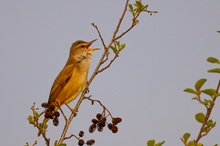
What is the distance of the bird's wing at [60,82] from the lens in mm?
6695

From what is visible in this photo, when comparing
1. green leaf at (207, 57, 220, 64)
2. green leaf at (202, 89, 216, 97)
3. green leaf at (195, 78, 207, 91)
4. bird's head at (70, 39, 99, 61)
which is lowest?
green leaf at (202, 89, 216, 97)

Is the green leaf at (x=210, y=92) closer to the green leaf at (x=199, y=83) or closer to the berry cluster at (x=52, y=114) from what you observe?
the green leaf at (x=199, y=83)

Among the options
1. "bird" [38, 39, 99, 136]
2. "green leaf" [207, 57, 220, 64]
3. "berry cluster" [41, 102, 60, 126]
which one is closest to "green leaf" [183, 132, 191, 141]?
"green leaf" [207, 57, 220, 64]

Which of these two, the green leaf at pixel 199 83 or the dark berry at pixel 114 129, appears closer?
the green leaf at pixel 199 83

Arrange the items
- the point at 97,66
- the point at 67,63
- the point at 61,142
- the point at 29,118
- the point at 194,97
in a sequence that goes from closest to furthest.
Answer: the point at 194,97 → the point at 61,142 → the point at 97,66 → the point at 29,118 → the point at 67,63

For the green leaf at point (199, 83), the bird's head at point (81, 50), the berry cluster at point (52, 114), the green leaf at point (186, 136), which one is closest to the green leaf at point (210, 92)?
the green leaf at point (199, 83)

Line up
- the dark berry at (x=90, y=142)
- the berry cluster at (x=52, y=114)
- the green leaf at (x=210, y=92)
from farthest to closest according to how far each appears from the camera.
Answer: the berry cluster at (x=52, y=114) < the dark berry at (x=90, y=142) < the green leaf at (x=210, y=92)

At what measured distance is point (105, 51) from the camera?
3.83 metres

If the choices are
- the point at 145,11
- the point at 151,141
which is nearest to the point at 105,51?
the point at 145,11

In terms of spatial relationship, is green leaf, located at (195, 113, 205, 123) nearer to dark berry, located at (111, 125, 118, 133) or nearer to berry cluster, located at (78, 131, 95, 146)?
dark berry, located at (111, 125, 118, 133)

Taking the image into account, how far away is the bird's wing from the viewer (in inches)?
264

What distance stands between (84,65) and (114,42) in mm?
2917

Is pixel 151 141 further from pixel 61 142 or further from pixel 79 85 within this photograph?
pixel 79 85

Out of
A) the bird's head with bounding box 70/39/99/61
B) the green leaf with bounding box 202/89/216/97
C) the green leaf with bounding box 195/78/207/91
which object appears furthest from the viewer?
the bird's head with bounding box 70/39/99/61
